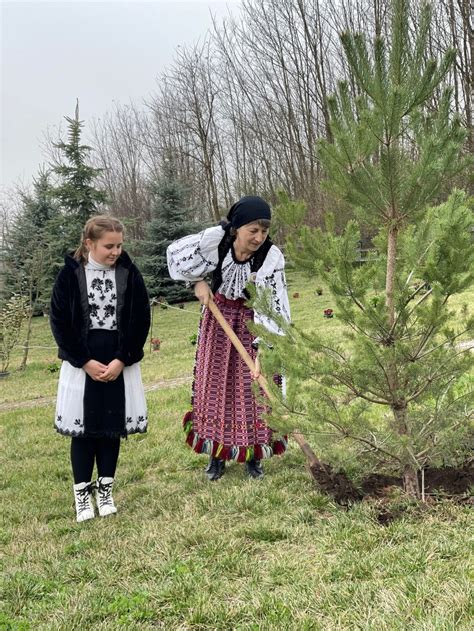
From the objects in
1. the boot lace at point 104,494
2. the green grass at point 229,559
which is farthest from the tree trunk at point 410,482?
the boot lace at point 104,494

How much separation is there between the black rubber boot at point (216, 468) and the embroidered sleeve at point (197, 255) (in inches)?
48.7

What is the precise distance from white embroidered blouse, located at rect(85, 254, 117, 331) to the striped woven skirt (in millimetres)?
668

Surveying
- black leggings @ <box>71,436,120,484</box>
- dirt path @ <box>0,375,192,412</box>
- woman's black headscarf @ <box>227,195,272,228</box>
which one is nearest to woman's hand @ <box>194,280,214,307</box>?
woman's black headscarf @ <box>227,195,272,228</box>

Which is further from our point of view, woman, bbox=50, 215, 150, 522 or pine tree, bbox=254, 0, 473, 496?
woman, bbox=50, 215, 150, 522

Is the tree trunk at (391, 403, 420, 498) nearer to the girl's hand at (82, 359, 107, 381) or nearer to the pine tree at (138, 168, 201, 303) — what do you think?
the girl's hand at (82, 359, 107, 381)

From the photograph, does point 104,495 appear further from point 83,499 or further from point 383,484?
point 383,484

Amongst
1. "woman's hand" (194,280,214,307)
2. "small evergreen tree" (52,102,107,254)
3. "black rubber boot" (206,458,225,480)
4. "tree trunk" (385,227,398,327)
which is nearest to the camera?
"tree trunk" (385,227,398,327)

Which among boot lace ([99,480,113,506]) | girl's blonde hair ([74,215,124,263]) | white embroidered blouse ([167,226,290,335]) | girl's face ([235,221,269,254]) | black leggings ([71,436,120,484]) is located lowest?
boot lace ([99,480,113,506])

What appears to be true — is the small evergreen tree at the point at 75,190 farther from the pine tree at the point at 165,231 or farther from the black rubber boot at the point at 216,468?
the black rubber boot at the point at 216,468

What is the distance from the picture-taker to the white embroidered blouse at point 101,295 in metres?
3.12

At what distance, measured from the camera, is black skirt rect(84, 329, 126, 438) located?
3.10 metres

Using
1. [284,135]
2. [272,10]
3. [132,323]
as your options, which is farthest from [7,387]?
[272,10]

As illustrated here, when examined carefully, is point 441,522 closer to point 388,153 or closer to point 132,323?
point 388,153

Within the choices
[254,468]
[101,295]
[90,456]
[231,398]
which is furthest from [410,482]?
[101,295]
